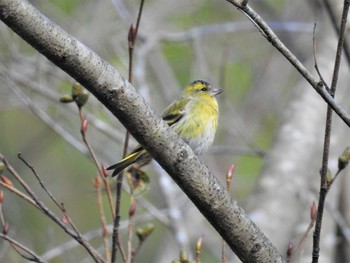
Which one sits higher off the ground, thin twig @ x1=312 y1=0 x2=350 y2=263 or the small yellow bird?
the small yellow bird

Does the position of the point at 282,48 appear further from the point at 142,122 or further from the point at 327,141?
the point at 142,122

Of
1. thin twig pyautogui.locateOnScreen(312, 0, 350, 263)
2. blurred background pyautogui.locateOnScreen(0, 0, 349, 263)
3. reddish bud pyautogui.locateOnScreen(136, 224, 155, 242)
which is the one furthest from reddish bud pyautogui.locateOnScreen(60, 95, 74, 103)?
blurred background pyautogui.locateOnScreen(0, 0, 349, 263)

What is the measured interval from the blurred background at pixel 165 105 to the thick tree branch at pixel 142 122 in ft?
7.11

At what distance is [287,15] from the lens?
28.4ft

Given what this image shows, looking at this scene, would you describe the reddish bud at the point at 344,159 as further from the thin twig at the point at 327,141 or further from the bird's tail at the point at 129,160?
the bird's tail at the point at 129,160

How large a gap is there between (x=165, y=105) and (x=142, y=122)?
5054mm

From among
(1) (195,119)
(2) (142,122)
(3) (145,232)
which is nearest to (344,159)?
(2) (142,122)

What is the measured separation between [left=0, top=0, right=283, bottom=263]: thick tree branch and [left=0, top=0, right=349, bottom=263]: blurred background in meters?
2.17

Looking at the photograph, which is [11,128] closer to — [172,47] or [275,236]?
[172,47]

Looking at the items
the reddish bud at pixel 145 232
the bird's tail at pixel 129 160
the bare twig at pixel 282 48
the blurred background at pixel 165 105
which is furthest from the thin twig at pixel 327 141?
the blurred background at pixel 165 105

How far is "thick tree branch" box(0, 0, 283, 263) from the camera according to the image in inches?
79.4

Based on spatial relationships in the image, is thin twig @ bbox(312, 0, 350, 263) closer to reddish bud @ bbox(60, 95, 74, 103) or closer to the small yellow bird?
A: reddish bud @ bbox(60, 95, 74, 103)

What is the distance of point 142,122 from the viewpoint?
7.44 ft

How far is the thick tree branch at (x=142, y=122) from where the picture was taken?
2.02 meters
